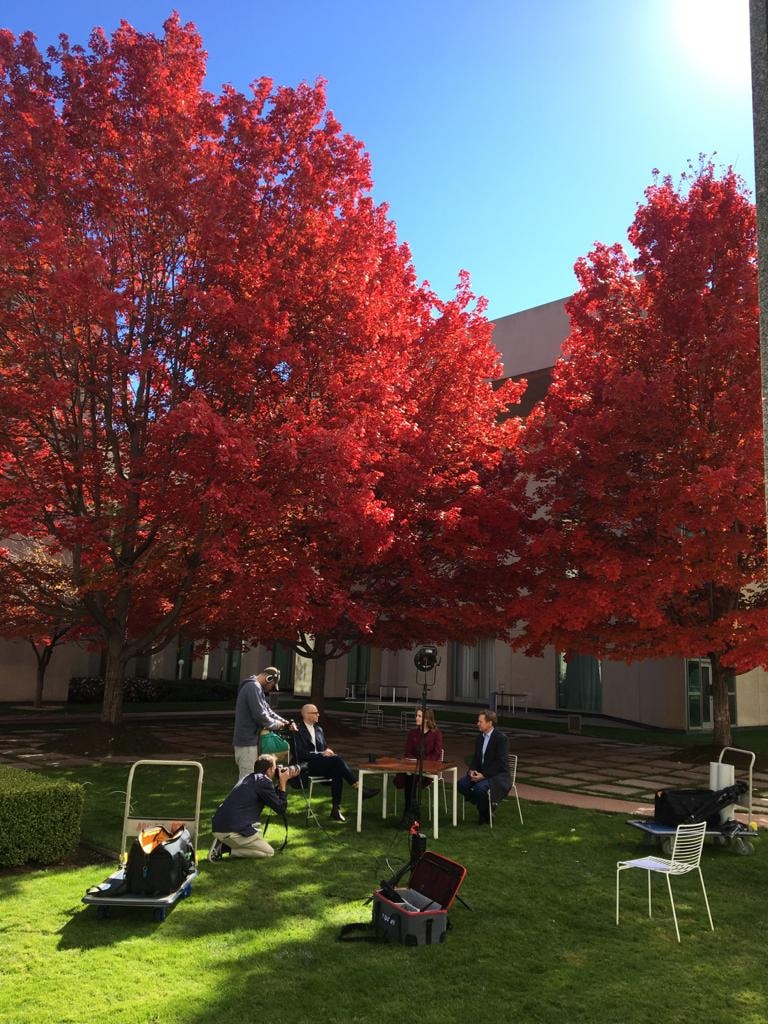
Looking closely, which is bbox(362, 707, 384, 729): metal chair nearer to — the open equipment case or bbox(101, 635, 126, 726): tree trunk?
bbox(101, 635, 126, 726): tree trunk

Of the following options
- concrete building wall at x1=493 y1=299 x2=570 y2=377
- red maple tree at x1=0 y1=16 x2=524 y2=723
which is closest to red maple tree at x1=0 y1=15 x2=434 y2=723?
red maple tree at x1=0 y1=16 x2=524 y2=723

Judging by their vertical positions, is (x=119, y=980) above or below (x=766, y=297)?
below

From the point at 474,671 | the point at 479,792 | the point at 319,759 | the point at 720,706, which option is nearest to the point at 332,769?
the point at 319,759

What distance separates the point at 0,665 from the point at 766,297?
93.4ft

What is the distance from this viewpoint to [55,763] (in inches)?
516

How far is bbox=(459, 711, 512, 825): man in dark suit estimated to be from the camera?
376 inches

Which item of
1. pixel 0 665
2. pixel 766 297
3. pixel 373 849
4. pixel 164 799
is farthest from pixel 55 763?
pixel 0 665

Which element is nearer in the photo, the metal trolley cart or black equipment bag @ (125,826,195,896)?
black equipment bag @ (125,826,195,896)

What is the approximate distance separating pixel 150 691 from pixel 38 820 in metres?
24.7

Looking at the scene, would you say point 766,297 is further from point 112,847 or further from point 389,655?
point 389,655

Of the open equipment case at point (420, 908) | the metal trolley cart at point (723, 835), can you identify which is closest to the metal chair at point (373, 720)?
the metal trolley cart at point (723, 835)

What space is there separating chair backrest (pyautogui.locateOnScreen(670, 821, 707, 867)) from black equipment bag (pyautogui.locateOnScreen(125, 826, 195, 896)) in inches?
155

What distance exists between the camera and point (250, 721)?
9336mm

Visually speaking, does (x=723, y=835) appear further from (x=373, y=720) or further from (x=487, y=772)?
(x=373, y=720)
